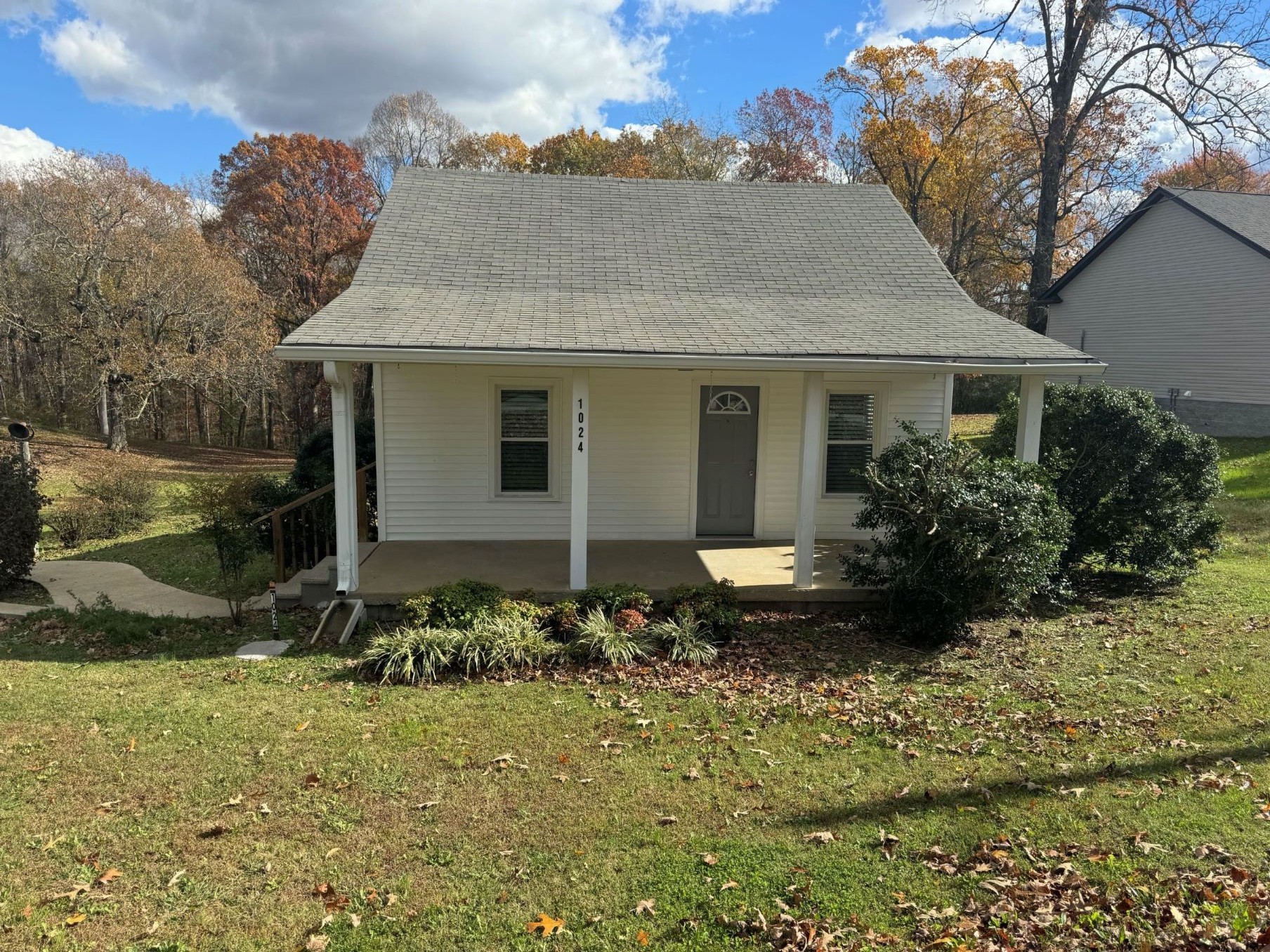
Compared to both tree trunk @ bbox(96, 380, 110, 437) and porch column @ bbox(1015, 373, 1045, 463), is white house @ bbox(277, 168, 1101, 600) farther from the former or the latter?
tree trunk @ bbox(96, 380, 110, 437)

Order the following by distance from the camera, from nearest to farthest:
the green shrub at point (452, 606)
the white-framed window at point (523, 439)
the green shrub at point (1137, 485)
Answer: the green shrub at point (452, 606), the green shrub at point (1137, 485), the white-framed window at point (523, 439)

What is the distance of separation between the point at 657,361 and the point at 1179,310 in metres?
21.9

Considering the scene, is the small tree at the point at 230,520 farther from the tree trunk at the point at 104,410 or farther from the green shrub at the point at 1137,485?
the tree trunk at the point at 104,410

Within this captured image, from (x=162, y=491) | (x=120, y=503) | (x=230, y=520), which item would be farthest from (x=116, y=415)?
(x=230, y=520)

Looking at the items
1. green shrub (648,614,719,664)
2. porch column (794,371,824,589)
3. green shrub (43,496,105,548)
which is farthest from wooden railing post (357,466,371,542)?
porch column (794,371,824,589)

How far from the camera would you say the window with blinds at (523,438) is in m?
10.4

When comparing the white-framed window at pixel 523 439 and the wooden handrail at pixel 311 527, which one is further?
the white-framed window at pixel 523 439

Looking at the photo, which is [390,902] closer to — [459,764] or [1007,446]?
[459,764]

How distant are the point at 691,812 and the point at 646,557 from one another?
5.39 meters

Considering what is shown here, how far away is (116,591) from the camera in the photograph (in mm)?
9531

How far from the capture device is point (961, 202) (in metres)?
31.2

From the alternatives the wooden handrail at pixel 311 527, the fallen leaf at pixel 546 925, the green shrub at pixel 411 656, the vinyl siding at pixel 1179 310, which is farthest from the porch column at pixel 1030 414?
the vinyl siding at pixel 1179 310

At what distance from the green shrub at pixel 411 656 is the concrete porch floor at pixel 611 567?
1311 mm

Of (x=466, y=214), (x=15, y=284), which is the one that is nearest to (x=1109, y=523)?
(x=466, y=214)
